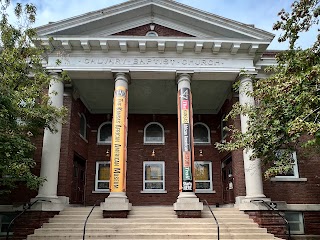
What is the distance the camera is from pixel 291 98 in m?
7.75

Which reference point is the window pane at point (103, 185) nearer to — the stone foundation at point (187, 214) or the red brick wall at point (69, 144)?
the red brick wall at point (69, 144)

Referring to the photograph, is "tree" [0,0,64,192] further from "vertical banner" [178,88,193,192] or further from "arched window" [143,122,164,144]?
"arched window" [143,122,164,144]

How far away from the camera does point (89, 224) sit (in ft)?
36.2

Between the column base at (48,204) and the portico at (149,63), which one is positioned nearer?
the column base at (48,204)

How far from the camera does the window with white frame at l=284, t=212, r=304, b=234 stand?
14.0 meters

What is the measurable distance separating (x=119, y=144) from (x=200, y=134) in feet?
24.8

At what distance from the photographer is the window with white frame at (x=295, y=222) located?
13969 millimetres

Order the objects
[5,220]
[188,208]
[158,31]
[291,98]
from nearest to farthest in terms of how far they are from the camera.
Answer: [291,98]
[188,208]
[5,220]
[158,31]

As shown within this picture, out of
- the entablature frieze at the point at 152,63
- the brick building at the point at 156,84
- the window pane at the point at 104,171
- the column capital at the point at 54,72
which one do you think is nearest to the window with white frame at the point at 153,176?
the window pane at the point at 104,171

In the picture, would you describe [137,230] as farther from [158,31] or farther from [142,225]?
[158,31]

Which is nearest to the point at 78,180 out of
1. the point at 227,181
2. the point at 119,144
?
the point at 119,144

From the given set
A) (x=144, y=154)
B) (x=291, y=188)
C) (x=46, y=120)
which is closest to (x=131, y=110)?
(x=144, y=154)

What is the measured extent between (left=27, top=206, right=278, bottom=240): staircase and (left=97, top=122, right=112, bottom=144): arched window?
6.95 meters

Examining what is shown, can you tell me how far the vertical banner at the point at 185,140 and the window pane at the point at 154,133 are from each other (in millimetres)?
5819
